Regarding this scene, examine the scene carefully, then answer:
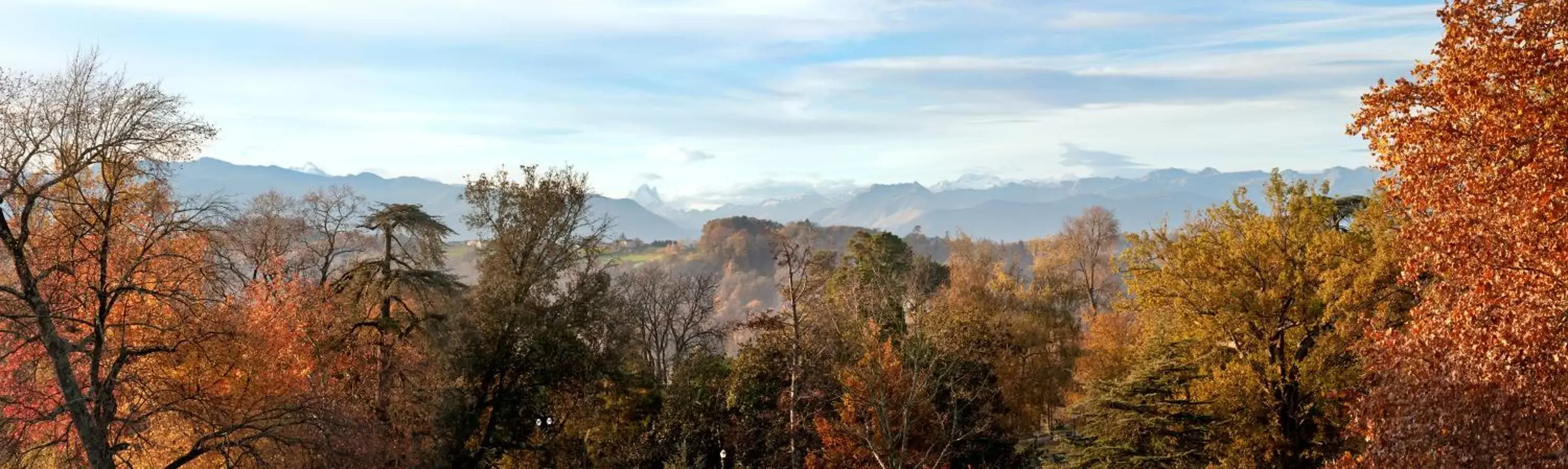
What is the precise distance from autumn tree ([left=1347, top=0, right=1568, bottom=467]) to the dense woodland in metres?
0.03

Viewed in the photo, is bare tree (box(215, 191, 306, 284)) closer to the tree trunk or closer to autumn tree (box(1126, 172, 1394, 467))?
the tree trunk

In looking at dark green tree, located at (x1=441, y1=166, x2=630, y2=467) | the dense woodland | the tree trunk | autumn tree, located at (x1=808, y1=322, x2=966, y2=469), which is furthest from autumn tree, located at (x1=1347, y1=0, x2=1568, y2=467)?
dark green tree, located at (x1=441, y1=166, x2=630, y2=467)

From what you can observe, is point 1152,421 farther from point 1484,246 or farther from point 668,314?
point 668,314

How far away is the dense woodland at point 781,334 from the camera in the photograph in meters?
9.64

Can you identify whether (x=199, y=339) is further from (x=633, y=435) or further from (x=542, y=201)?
(x=633, y=435)

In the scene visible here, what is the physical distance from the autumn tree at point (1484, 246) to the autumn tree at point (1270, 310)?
34.3 feet

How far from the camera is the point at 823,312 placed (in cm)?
3269

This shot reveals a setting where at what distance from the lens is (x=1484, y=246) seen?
982cm

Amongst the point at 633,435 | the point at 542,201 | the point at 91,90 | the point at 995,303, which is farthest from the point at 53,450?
the point at 995,303

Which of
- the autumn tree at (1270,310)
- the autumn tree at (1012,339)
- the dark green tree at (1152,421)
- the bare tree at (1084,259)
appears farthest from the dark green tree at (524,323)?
the bare tree at (1084,259)

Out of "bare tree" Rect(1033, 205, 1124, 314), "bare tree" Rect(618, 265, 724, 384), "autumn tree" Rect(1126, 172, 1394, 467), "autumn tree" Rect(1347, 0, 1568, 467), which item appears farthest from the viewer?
"bare tree" Rect(1033, 205, 1124, 314)

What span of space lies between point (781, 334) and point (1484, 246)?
833 inches

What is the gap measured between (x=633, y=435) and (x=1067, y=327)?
22.1m

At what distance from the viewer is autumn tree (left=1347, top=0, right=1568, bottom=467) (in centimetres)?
902
